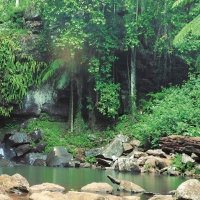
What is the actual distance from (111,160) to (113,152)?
1.50ft

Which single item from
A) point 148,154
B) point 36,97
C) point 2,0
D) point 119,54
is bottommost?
point 148,154

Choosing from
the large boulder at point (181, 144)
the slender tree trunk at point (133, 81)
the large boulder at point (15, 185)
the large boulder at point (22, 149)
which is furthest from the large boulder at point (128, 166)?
the slender tree trunk at point (133, 81)

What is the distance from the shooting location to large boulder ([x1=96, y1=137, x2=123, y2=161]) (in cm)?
1786

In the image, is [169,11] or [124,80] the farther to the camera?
[124,80]

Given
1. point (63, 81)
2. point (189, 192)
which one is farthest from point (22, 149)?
point (189, 192)

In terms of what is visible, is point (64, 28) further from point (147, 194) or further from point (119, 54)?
point (147, 194)

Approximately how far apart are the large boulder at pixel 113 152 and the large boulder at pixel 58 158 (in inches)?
64.7

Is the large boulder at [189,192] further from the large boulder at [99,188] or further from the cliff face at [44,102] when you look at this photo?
the cliff face at [44,102]

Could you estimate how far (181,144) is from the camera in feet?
49.8

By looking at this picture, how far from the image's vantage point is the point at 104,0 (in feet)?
72.1

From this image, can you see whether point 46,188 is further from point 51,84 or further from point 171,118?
point 51,84

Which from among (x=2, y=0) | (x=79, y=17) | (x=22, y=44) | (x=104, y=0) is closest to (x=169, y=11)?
(x=104, y=0)

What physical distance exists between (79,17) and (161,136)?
359 inches

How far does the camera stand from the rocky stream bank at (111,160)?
26.8 ft
